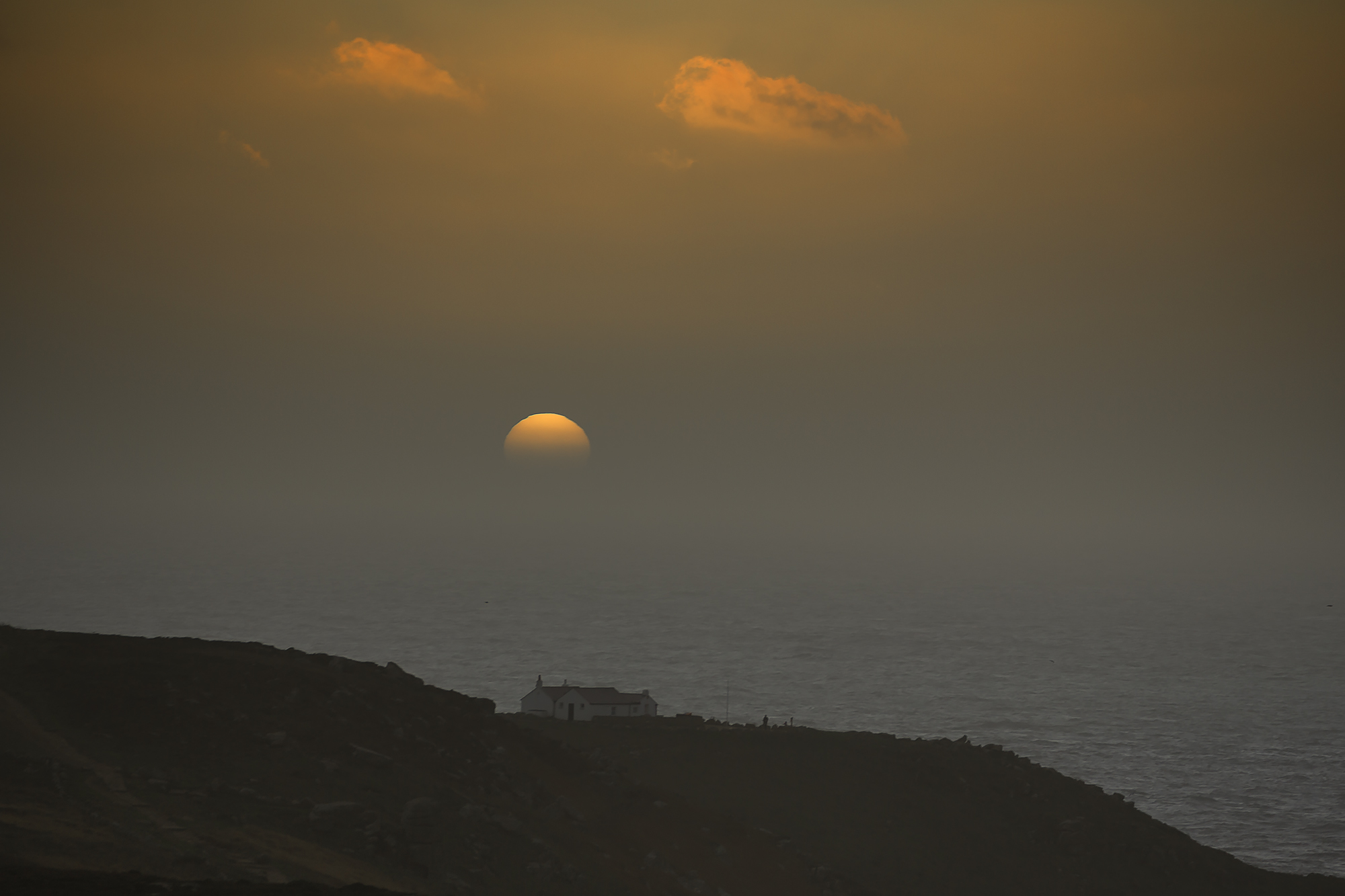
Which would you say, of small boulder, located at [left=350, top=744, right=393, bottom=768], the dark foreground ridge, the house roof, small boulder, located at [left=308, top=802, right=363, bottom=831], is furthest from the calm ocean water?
small boulder, located at [left=308, top=802, right=363, bottom=831]

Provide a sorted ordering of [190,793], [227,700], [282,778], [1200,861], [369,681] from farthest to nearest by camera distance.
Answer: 1. [1200,861]
2. [369,681]
3. [227,700]
4. [282,778]
5. [190,793]

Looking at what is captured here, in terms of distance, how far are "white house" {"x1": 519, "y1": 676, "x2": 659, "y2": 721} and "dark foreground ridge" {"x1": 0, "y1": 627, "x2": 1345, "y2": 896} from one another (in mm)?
6000

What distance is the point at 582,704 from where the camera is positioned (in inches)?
2876

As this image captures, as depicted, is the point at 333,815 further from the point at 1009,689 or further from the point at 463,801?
the point at 1009,689

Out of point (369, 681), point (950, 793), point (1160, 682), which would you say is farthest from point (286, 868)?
point (1160, 682)

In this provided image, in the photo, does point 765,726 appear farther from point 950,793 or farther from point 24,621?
point 24,621

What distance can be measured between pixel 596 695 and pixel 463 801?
114ft

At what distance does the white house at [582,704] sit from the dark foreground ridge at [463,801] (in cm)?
600

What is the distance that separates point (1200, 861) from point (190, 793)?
5316 centimetres

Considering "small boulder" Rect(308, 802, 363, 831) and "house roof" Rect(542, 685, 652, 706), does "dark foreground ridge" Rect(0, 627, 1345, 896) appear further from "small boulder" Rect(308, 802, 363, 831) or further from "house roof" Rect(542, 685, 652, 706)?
"house roof" Rect(542, 685, 652, 706)

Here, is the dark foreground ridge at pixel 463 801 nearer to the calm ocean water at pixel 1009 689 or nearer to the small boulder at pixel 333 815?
the small boulder at pixel 333 815

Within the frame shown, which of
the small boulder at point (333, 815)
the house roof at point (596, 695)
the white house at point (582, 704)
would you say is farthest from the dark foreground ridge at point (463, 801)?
the house roof at point (596, 695)

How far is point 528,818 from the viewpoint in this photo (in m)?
42.0

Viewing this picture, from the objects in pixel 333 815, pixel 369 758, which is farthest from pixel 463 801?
pixel 333 815
